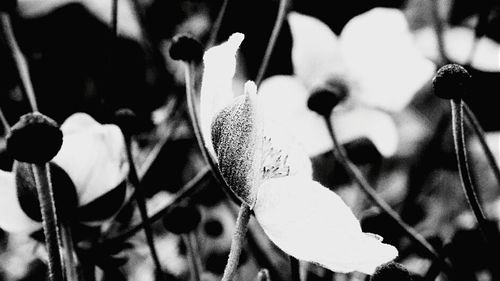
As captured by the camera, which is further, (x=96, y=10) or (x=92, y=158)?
(x=96, y=10)

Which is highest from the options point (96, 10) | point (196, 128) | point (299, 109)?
point (196, 128)

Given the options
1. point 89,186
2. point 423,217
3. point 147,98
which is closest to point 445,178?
point 423,217

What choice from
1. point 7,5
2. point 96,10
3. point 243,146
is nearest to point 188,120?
point 7,5

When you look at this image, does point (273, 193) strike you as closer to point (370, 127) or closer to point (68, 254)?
point (68, 254)

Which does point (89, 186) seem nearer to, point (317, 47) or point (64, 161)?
point (64, 161)

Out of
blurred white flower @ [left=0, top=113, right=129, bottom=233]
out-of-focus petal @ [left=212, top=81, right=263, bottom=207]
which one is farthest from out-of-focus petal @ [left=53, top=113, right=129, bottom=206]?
out-of-focus petal @ [left=212, top=81, right=263, bottom=207]

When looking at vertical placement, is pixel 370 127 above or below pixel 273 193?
below

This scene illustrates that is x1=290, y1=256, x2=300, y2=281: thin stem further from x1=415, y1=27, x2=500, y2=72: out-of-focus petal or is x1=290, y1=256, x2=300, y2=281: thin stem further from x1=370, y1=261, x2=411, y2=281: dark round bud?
x1=415, y1=27, x2=500, y2=72: out-of-focus petal
